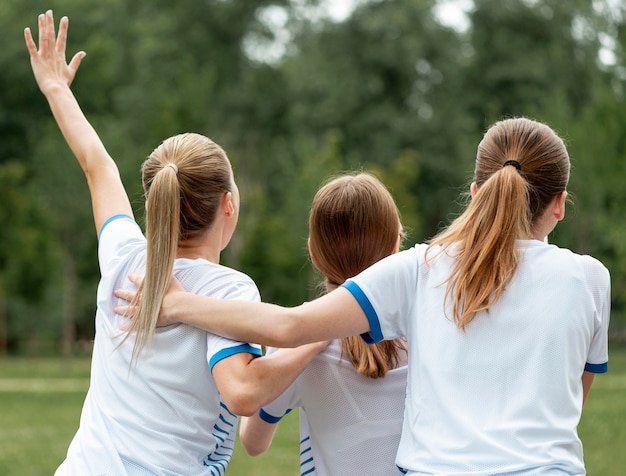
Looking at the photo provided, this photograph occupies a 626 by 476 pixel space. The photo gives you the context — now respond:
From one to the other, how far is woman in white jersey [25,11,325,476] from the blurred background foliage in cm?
2475

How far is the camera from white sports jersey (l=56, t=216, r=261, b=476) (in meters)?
2.38

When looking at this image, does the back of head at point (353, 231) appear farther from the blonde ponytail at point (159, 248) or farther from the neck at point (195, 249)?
the blonde ponytail at point (159, 248)

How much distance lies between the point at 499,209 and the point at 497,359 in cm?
38

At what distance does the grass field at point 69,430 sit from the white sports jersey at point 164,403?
20.4 feet

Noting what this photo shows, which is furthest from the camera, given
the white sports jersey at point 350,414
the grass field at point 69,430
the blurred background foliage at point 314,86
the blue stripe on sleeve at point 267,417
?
the blurred background foliage at point 314,86

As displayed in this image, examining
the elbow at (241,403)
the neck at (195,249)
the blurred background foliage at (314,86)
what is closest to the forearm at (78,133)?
the neck at (195,249)

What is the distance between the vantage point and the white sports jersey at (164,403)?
2.38 metres

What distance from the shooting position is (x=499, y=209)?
2324 millimetres

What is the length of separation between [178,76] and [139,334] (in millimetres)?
31818

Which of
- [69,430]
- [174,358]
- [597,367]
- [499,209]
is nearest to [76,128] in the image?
[174,358]

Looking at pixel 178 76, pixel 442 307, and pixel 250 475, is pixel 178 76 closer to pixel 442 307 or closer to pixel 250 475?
pixel 250 475

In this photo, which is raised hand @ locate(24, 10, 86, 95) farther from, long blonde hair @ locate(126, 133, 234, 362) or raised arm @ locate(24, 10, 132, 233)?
long blonde hair @ locate(126, 133, 234, 362)

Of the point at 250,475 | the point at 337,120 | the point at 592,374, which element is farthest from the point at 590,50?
the point at 592,374

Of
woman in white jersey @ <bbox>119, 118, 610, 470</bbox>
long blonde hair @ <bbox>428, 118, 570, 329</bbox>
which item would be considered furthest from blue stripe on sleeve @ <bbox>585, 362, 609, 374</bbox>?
long blonde hair @ <bbox>428, 118, 570, 329</bbox>
